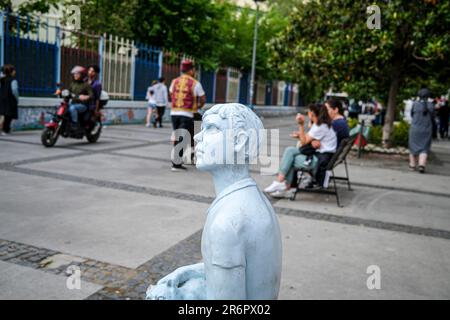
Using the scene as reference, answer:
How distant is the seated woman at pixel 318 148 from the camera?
6816mm

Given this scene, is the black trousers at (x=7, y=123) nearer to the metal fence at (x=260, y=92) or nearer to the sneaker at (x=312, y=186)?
the sneaker at (x=312, y=186)

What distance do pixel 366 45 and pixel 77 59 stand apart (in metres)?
8.55

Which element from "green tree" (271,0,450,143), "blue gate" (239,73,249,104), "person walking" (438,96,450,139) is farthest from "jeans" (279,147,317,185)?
"blue gate" (239,73,249,104)

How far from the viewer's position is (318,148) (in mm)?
6828

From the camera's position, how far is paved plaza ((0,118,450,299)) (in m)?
3.58

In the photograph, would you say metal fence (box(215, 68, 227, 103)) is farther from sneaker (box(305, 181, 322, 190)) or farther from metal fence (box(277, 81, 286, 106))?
sneaker (box(305, 181, 322, 190))

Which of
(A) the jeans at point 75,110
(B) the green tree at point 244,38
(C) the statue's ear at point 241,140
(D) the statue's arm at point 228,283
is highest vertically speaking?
(B) the green tree at point 244,38

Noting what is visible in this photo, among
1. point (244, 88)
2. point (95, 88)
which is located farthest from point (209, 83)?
point (95, 88)

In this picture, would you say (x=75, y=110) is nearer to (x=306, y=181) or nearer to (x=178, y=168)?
(x=178, y=168)

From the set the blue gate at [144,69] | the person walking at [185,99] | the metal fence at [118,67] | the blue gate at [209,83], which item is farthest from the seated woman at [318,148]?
the blue gate at [209,83]

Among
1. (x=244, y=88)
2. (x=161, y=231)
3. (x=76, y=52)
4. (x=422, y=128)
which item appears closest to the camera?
(x=161, y=231)

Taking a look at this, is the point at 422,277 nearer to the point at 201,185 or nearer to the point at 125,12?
the point at 201,185

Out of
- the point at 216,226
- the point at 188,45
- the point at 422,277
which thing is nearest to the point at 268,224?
the point at 216,226

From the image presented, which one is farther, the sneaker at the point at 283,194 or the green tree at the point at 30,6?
the green tree at the point at 30,6
